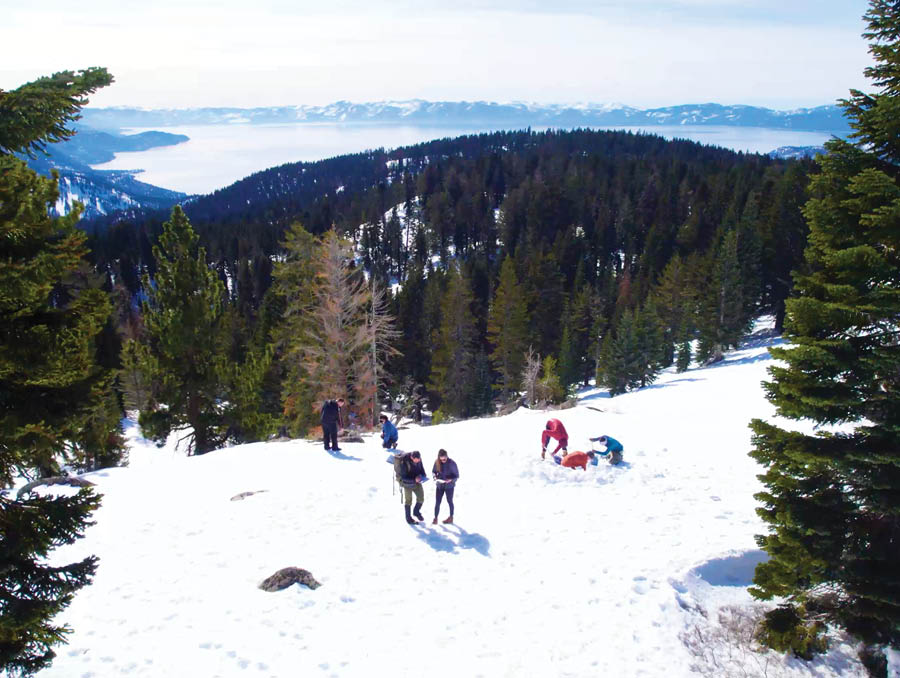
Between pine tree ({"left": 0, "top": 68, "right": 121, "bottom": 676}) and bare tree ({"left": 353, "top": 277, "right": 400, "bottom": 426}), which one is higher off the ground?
pine tree ({"left": 0, "top": 68, "right": 121, "bottom": 676})

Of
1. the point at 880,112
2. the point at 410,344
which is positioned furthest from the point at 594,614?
the point at 410,344

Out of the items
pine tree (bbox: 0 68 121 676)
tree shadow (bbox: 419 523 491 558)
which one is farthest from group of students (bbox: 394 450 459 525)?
pine tree (bbox: 0 68 121 676)

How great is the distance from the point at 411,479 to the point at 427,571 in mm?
2053

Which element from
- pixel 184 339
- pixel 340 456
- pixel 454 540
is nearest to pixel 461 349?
pixel 184 339

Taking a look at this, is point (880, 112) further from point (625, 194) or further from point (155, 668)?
point (625, 194)

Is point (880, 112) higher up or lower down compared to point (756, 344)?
higher up

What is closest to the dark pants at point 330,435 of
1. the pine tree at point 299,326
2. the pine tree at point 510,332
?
the pine tree at point 299,326

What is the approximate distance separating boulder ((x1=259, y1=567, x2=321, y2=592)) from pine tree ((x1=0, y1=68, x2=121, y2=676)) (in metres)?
3.84

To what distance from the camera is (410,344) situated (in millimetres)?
57625

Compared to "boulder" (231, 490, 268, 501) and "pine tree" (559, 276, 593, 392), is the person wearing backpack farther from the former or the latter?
"pine tree" (559, 276, 593, 392)

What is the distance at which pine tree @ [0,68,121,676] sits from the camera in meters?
4.82

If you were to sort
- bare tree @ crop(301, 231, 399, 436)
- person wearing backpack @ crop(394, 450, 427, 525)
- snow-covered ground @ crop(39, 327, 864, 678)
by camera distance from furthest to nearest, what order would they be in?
bare tree @ crop(301, 231, 399, 436) → person wearing backpack @ crop(394, 450, 427, 525) → snow-covered ground @ crop(39, 327, 864, 678)

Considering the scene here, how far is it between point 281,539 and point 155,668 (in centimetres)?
399

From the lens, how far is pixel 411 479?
11836mm
